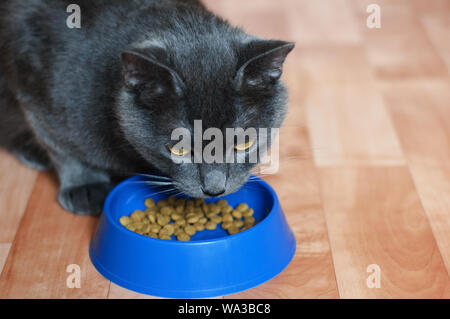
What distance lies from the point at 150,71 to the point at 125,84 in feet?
0.36

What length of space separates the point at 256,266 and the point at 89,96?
0.59 m

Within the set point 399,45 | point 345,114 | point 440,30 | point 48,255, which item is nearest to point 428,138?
point 345,114

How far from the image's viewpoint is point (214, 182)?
1324 mm

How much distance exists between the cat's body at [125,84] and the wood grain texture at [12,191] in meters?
0.12

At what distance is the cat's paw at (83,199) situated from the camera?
66.8 inches

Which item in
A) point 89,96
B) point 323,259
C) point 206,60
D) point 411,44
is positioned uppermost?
point 206,60

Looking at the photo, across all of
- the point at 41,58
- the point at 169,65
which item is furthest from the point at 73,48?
the point at 169,65

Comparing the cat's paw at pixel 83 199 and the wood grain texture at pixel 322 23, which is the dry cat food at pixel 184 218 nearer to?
the cat's paw at pixel 83 199

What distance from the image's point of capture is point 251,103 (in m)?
1.32

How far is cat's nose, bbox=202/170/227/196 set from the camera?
132 cm

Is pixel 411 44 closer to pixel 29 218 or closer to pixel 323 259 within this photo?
pixel 323 259
